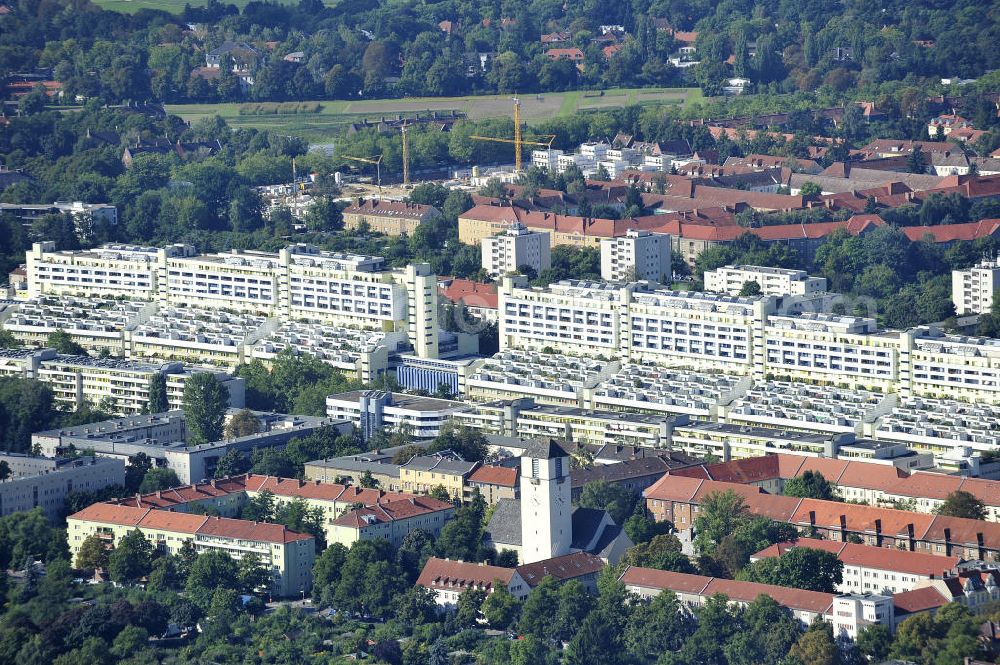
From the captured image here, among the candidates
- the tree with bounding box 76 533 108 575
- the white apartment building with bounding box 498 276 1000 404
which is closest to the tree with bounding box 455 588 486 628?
the tree with bounding box 76 533 108 575

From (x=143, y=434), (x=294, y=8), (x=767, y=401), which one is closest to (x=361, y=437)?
(x=143, y=434)

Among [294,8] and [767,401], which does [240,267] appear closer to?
[767,401]

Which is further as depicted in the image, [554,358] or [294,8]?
[294,8]

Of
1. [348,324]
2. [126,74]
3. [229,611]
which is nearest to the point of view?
[229,611]

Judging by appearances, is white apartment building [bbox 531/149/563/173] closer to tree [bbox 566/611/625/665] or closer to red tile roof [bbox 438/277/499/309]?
red tile roof [bbox 438/277/499/309]

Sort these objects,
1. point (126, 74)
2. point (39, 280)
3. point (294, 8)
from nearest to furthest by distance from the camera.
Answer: point (39, 280), point (126, 74), point (294, 8)

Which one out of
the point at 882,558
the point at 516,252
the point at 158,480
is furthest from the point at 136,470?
the point at 516,252

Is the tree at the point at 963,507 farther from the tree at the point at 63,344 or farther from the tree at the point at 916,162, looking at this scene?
the tree at the point at 916,162
